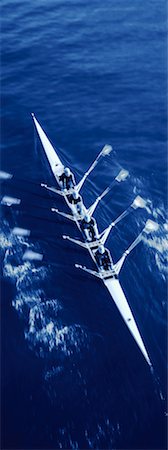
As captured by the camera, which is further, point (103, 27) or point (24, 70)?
point (103, 27)

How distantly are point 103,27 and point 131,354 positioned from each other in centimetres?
6179

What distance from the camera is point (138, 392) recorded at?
42.6m

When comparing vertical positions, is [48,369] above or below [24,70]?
below

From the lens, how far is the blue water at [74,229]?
41531 millimetres

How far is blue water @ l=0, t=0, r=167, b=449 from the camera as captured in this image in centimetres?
4153

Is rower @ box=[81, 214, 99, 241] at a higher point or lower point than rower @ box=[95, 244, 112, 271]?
higher

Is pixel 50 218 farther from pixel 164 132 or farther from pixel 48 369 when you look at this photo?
pixel 164 132

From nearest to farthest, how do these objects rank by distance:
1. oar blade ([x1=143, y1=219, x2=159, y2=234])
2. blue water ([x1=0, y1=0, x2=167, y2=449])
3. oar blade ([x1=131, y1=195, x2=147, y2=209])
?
blue water ([x1=0, y1=0, x2=167, y2=449]), oar blade ([x1=143, y1=219, x2=159, y2=234]), oar blade ([x1=131, y1=195, x2=147, y2=209])

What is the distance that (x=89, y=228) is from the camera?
53594 millimetres

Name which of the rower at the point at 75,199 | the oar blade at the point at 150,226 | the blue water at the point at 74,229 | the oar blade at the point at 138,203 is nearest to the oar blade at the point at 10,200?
the blue water at the point at 74,229

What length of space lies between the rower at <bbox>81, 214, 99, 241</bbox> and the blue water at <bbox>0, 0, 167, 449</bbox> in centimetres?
215

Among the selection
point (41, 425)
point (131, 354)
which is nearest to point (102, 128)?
point (131, 354)

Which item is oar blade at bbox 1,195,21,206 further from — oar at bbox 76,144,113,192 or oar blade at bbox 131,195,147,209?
oar blade at bbox 131,195,147,209

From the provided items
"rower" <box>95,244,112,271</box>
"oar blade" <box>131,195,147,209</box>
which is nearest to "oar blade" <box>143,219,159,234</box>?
"oar blade" <box>131,195,147,209</box>
